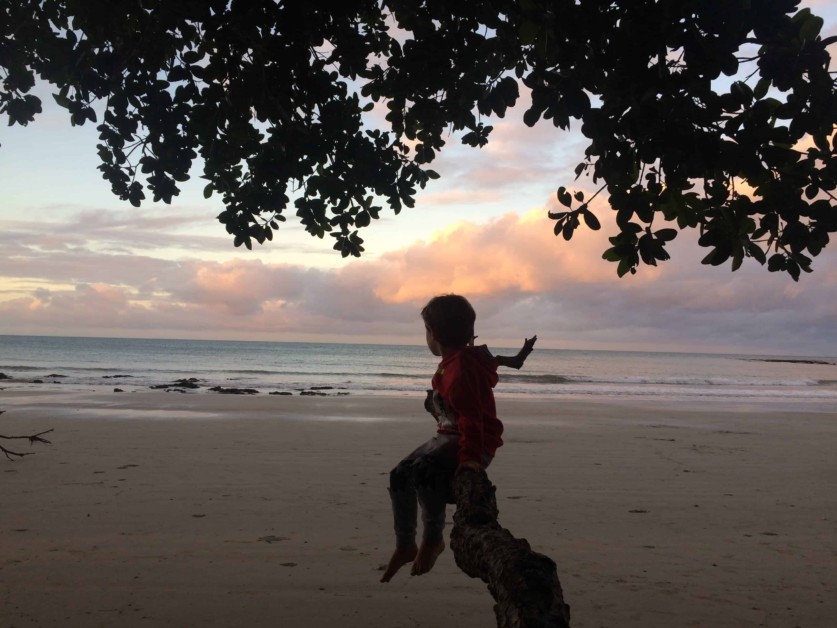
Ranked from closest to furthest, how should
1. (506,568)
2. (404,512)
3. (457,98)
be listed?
1. (506,568)
2. (404,512)
3. (457,98)

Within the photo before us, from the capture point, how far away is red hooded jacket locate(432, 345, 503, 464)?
119 inches

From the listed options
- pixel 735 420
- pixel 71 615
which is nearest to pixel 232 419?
pixel 71 615

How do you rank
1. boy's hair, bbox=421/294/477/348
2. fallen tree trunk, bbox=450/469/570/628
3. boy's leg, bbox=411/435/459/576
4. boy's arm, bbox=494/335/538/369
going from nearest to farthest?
fallen tree trunk, bbox=450/469/570/628 < boy's arm, bbox=494/335/538/369 < boy's leg, bbox=411/435/459/576 < boy's hair, bbox=421/294/477/348

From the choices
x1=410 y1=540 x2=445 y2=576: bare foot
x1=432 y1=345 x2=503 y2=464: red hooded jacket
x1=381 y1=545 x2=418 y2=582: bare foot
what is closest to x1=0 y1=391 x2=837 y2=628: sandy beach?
x1=381 y1=545 x2=418 y2=582: bare foot

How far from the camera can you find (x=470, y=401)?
3123 millimetres

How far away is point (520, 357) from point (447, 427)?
1.66 ft

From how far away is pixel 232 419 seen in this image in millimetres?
14828

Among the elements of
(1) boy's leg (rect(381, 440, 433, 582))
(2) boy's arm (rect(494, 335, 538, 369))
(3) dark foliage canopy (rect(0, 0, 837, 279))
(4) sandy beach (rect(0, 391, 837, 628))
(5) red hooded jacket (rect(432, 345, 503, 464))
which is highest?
(3) dark foliage canopy (rect(0, 0, 837, 279))

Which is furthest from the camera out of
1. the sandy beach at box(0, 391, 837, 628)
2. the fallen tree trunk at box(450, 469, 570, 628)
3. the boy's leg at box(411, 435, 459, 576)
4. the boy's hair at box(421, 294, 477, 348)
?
the sandy beach at box(0, 391, 837, 628)

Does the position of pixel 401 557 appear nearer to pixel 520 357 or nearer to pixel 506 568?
pixel 520 357

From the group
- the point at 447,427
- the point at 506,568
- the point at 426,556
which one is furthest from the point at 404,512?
the point at 506,568

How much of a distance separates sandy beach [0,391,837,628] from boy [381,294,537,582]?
3.74ft

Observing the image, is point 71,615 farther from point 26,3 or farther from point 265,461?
point 265,461

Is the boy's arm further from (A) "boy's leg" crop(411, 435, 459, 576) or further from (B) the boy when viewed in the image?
(A) "boy's leg" crop(411, 435, 459, 576)
